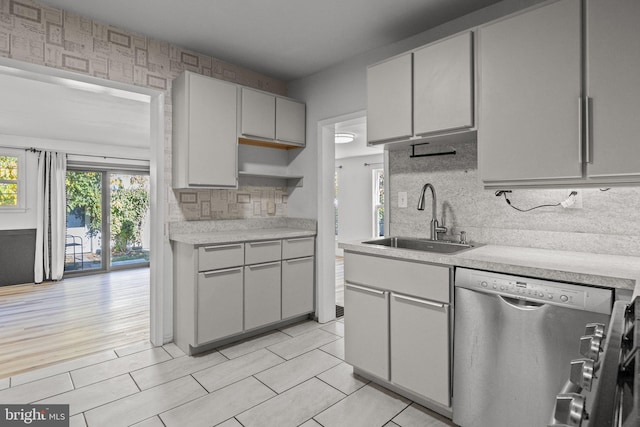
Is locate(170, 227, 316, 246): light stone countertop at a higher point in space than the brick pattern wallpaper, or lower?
lower

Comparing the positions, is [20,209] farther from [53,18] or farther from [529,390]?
[529,390]

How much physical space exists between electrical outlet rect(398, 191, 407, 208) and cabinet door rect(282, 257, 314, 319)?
44.4 inches

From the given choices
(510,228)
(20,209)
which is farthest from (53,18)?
(20,209)

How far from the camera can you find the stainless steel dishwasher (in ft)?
4.69

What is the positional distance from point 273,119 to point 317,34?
0.90 meters

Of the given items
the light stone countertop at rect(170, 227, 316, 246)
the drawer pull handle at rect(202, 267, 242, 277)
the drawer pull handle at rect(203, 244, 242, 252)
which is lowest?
the drawer pull handle at rect(202, 267, 242, 277)

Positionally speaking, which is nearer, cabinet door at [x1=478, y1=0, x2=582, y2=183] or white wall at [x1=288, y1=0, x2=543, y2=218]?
cabinet door at [x1=478, y1=0, x2=582, y2=183]

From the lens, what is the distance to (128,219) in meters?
6.66

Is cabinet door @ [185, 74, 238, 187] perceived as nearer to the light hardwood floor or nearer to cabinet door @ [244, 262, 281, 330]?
cabinet door @ [244, 262, 281, 330]

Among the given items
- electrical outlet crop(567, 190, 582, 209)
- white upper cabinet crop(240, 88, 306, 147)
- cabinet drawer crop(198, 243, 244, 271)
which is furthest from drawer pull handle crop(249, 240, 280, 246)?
electrical outlet crop(567, 190, 582, 209)

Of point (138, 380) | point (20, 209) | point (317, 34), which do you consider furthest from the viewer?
point (20, 209)

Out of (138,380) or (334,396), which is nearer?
(334,396)

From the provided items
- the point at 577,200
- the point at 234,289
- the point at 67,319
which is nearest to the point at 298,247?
the point at 234,289

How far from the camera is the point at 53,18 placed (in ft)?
7.66
